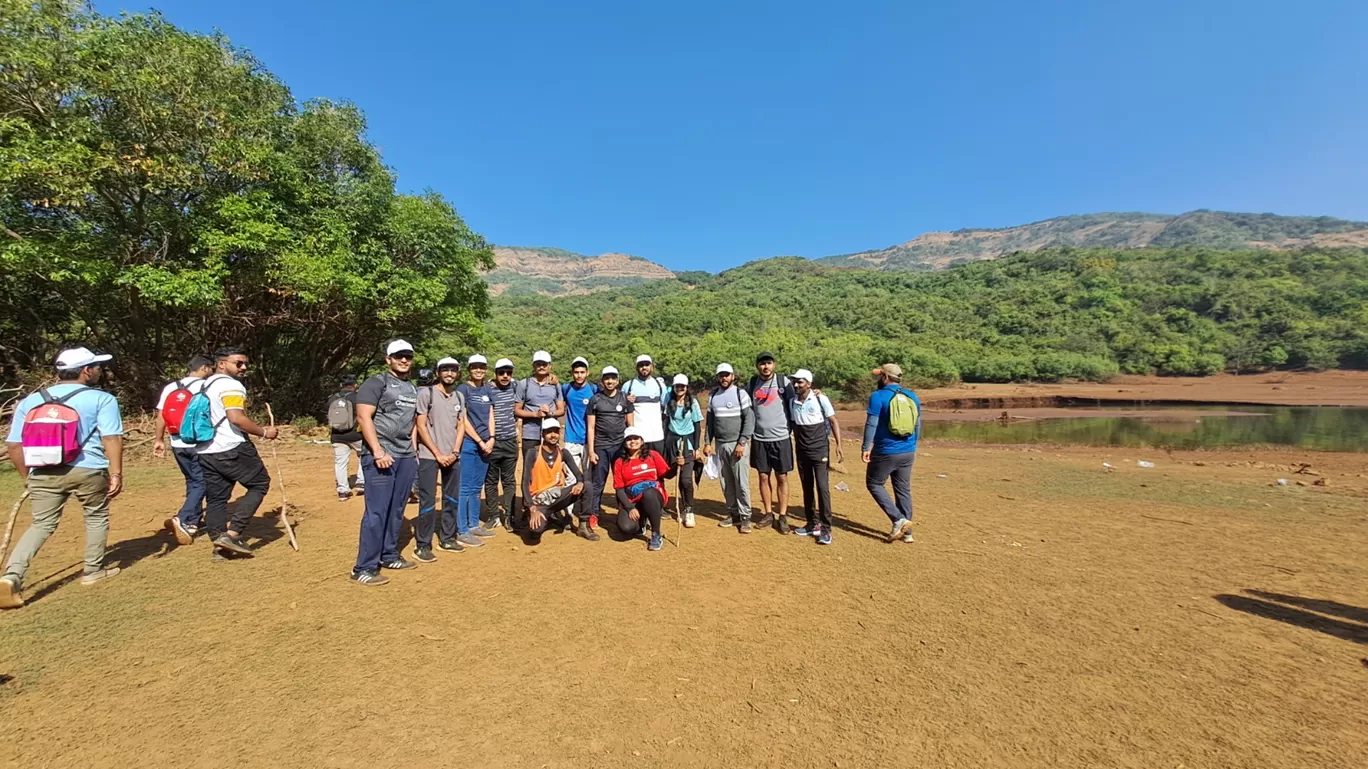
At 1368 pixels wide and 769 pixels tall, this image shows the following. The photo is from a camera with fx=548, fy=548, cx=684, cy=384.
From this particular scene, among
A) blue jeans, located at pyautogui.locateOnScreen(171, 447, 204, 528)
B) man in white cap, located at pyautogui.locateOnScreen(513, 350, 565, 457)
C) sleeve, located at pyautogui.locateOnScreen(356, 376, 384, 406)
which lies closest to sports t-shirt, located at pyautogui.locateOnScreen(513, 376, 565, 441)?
man in white cap, located at pyautogui.locateOnScreen(513, 350, 565, 457)

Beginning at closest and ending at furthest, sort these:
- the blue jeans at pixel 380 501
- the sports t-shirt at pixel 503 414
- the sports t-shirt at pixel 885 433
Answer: the blue jeans at pixel 380 501, the sports t-shirt at pixel 885 433, the sports t-shirt at pixel 503 414

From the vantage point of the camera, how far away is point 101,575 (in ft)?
14.5

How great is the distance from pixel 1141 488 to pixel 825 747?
28.9 feet

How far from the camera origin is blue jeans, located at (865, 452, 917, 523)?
17.7 ft

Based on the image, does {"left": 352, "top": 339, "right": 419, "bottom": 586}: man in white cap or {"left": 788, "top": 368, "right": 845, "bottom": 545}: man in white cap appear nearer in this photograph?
{"left": 352, "top": 339, "right": 419, "bottom": 586}: man in white cap

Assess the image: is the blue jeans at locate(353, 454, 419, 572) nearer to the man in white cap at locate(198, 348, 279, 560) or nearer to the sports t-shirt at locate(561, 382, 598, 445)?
the man in white cap at locate(198, 348, 279, 560)

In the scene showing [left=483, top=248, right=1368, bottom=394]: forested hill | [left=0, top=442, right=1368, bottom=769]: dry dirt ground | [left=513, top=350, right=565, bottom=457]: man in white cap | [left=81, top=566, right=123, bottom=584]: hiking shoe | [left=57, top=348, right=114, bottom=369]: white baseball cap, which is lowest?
[left=0, top=442, right=1368, bottom=769]: dry dirt ground

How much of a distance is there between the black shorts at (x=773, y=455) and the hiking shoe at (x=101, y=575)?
567 cm

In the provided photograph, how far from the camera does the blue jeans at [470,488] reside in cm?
551

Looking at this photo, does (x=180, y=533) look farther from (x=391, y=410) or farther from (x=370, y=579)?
(x=391, y=410)

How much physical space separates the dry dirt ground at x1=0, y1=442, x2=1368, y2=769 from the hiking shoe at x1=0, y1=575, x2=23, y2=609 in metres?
0.13

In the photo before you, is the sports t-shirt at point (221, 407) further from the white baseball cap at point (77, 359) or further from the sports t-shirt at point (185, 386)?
the white baseball cap at point (77, 359)

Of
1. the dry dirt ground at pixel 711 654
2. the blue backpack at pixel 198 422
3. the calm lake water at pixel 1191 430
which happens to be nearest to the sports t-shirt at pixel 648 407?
the dry dirt ground at pixel 711 654

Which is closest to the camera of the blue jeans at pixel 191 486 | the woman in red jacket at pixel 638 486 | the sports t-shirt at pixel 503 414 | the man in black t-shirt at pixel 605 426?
the blue jeans at pixel 191 486
